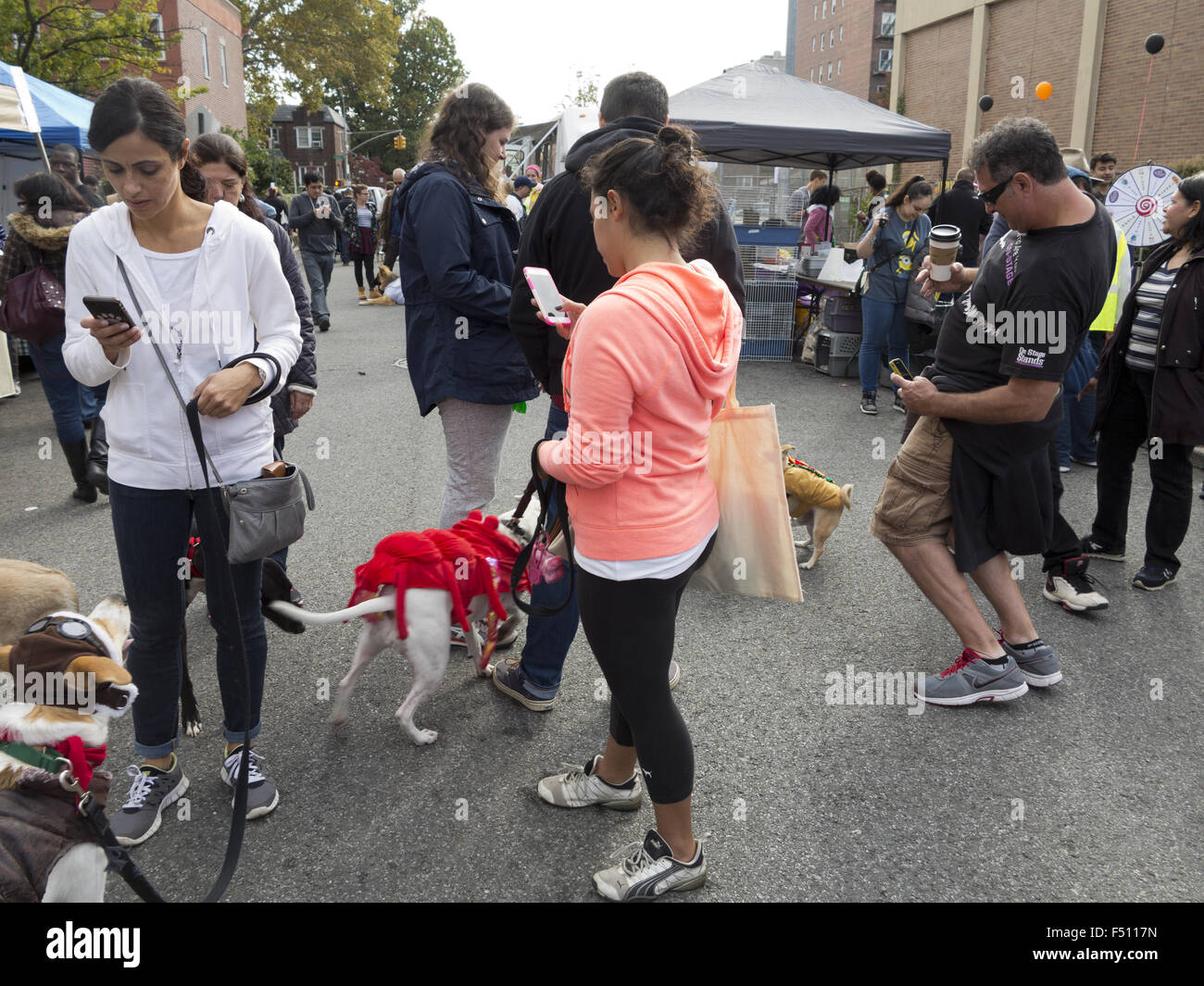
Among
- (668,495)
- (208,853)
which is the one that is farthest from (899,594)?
(208,853)

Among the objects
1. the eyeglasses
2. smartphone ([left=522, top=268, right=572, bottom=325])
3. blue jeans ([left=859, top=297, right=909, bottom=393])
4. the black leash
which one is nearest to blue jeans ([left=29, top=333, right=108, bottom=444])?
the black leash

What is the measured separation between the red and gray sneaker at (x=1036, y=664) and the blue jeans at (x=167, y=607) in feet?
9.69

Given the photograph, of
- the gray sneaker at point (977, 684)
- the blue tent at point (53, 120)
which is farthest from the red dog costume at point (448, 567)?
the blue tent at point (53, 120)

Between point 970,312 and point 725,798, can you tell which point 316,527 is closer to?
point 725,798

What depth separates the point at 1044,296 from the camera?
10.0 feet

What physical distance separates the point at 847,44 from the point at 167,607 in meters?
68.0

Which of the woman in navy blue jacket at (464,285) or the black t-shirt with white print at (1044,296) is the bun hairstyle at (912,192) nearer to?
the black t-shirt with white print at (1044,296)

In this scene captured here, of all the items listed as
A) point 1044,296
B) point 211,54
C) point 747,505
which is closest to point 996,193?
point 1044,296

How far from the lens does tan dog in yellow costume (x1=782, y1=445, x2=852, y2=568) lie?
4.64 m

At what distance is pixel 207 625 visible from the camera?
13.1ft

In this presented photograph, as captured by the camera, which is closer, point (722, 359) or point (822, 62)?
point (722, 359)

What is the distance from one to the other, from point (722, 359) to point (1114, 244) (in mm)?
2113

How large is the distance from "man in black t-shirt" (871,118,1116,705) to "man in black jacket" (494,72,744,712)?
3.20 ft

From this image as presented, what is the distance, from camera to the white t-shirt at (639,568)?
201cm
